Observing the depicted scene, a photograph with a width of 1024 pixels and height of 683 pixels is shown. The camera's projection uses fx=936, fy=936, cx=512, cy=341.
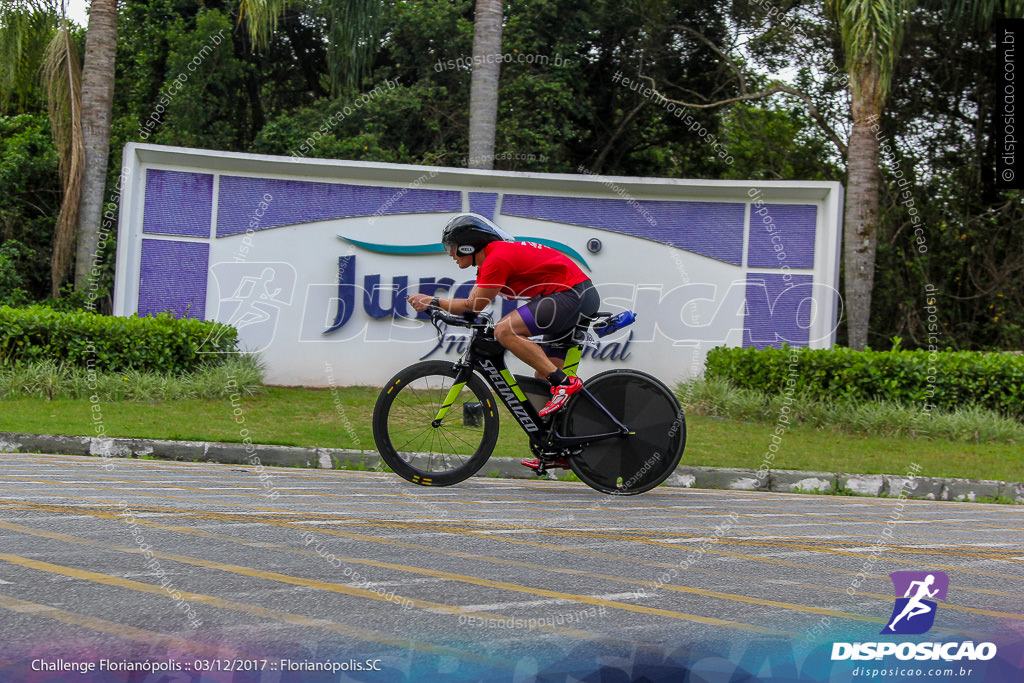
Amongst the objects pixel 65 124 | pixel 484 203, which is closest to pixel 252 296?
pixel 484 203

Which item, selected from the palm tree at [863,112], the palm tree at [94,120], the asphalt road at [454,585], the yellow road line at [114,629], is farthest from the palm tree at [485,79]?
the yellow road line at [114,629]

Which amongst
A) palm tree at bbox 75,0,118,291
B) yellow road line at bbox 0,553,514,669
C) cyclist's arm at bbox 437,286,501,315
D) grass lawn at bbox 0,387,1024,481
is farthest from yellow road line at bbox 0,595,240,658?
palm tree at bbox 75,0,118,291

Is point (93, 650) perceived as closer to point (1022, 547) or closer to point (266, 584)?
point (266, 584)

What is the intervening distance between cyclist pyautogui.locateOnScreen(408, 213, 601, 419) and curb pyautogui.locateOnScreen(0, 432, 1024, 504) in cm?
269

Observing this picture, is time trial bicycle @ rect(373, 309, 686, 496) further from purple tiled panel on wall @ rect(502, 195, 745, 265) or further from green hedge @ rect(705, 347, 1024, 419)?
purple tiled panel on wall @ rect(502, 195, 745, 265)

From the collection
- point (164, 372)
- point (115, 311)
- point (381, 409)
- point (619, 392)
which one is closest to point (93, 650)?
point (381, 409)

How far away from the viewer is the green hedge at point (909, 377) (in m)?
11.3

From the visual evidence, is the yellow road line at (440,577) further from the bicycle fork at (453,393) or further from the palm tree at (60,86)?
the palm tree at (60,86)

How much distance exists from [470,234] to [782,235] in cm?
876

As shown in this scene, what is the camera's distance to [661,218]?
13.5 meters

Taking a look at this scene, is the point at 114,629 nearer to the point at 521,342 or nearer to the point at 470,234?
the point at 521,342

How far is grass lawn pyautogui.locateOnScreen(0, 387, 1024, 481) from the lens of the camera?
328 inches

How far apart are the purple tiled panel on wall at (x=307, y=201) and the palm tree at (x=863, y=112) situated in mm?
5819

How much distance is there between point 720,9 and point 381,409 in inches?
625
